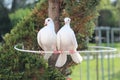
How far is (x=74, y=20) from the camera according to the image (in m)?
2.78

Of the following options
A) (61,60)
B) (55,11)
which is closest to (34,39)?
(55,11)

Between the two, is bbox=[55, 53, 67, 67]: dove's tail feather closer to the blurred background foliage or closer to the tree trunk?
the blurred background foliage

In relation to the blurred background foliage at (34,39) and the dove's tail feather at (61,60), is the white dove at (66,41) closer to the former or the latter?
the dove's tail feather at (61,60)

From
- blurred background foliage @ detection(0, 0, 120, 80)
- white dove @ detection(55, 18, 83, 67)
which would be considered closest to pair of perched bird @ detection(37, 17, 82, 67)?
white dove @ detection(55, 18, 83, 67)

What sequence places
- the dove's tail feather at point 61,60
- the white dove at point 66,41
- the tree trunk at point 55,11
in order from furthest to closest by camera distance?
1. the tree trunk at point 55,11
2. the dove's tail feather at point 61,60
3. the white dove at point 66,41

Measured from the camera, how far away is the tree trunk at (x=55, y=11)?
2707 millimetres

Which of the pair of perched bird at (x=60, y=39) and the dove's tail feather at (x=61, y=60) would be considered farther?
the dove's tail feather at (x=61, y=60)

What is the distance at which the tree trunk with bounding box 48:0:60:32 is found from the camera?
2707 millimetres

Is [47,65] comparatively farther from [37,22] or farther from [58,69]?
[37,22]

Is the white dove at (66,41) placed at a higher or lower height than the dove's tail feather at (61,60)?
higher

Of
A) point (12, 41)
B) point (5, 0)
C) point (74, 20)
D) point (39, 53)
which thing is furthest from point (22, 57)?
point (5, 0)

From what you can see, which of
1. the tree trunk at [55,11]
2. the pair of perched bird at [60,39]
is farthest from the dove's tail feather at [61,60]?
the tree trunk at [55,11]

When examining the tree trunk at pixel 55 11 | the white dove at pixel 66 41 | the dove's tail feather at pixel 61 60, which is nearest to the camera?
the white dove at pixel 66 41

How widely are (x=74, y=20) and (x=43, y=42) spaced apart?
444 mm
